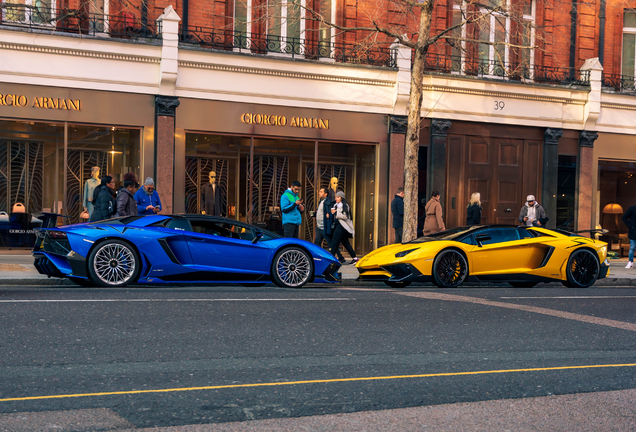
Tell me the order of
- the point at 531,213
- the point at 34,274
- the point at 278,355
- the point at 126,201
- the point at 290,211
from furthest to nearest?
the point at 531,213, the point at 290,211, the point at 126,201, the point at 34,274, the point at 278,355

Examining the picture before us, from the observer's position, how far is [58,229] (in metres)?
10.7

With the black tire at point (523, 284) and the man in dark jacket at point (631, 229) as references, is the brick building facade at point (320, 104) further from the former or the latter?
the black tire at point (523, 284)

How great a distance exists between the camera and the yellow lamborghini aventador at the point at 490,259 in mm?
12406

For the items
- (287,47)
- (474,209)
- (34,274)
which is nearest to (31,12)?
(287,47)

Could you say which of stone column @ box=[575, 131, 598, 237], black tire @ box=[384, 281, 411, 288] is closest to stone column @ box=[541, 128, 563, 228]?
stone column @ box=[575, 131, 598, 237]

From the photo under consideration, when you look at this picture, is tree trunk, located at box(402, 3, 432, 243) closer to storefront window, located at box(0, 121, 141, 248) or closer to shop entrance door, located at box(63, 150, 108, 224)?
storefront window, located at box(0, 121, 141, 248)

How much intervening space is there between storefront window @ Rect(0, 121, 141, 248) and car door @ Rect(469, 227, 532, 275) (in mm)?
8725

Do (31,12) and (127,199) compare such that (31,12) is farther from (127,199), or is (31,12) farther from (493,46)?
(493,46)

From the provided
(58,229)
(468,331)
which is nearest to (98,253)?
(58,229)

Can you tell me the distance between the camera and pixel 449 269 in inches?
495

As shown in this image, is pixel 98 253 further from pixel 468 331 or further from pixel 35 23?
pixel 35 23

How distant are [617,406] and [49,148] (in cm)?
1460

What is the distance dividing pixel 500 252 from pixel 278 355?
7672mm

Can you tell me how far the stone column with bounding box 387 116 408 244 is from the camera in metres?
19.6
